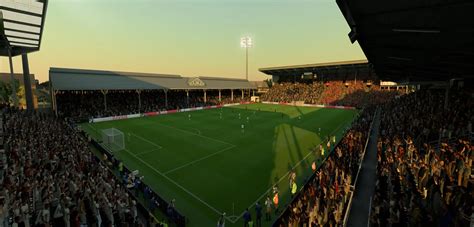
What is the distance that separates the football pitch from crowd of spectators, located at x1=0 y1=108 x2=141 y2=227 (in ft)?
9.81

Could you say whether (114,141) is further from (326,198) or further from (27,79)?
(27,79)

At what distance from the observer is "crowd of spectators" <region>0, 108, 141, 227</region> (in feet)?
27.3

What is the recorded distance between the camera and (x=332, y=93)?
214 feet

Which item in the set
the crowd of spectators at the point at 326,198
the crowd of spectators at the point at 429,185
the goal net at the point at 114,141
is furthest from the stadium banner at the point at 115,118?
the crowd of spectators at the point at 429,185

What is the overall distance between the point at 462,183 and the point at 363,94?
2244 inches

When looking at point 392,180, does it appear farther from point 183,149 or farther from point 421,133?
point 183,149

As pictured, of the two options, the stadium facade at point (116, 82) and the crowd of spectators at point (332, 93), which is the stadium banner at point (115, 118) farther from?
the crowd of spectators at point (332, 93)

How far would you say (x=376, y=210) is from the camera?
792cm

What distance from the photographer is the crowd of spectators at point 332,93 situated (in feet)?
187

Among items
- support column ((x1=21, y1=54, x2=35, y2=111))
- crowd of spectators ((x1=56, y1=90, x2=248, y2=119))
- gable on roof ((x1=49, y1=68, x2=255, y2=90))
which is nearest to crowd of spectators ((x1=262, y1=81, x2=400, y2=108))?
gable on roof ((x1=49, y1=68, x2=255, y2=90))

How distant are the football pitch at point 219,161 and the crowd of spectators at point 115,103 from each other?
1035 centimetres

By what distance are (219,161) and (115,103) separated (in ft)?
121

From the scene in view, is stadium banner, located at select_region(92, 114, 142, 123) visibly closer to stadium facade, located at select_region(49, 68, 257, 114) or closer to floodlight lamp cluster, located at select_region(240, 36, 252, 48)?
stadium facade, located at select_region(49, 68, 257, 114)

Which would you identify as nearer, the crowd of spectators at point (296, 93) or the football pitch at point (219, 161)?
the football pitch at point (219, 161)
